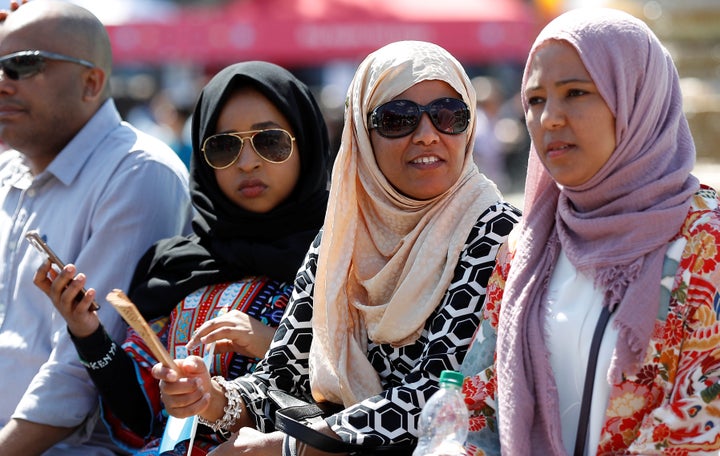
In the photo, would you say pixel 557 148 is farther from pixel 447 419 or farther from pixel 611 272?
pixel 447 419

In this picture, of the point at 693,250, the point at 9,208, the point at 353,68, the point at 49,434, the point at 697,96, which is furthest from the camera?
the point at 353,68

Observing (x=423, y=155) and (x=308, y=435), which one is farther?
(x=423, y=155)

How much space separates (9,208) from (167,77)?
682 inches

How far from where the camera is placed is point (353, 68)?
18.0 metres

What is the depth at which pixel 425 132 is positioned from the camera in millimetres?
3240

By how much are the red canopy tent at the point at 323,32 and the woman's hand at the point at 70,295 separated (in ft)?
37.6

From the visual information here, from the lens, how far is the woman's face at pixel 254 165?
3830mm

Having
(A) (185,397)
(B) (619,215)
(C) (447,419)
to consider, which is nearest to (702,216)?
(B) (619,215)

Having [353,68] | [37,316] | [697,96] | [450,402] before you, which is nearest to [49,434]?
[37,316]

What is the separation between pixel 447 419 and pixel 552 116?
33.1 inches

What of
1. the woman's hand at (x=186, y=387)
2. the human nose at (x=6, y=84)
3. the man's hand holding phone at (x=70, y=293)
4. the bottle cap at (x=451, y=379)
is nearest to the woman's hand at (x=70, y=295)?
the man's hand holding phone at (x=70, y=293)

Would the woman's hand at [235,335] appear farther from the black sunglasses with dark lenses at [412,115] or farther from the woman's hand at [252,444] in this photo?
the black sunglasses with dark lenses at [412,115]

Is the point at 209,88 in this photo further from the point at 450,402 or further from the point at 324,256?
the point at 450,402

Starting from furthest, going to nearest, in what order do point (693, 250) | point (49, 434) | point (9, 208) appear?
point (9, 208), point (49, 434), point (693, 250)
